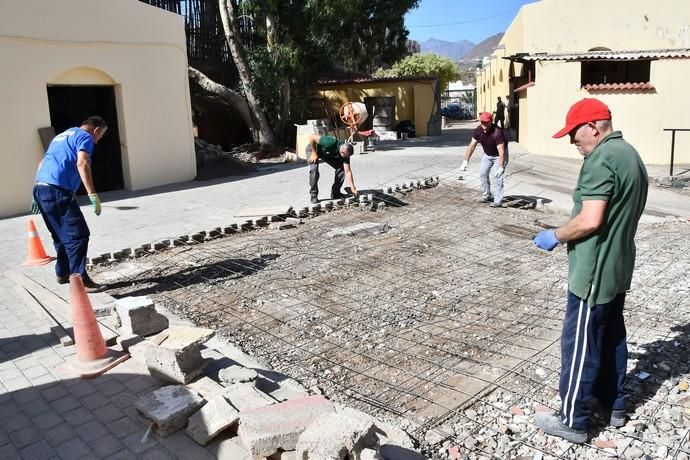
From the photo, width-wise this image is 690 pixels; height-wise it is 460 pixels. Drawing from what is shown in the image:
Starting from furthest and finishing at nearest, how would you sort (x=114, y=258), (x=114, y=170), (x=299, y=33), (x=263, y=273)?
(x=299, y=33)
(x=114, y=170)
(x=114, y=258)
(x=263, y=273)

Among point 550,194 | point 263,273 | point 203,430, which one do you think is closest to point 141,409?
point 203,430

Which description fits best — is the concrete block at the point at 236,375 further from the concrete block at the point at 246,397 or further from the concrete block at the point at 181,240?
the concrete block at the point at 181,240

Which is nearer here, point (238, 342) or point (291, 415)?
point (291, 415)

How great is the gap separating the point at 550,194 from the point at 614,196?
8.17 meters

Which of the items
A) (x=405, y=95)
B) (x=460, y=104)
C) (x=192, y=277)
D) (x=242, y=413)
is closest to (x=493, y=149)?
(x=192, y=277)

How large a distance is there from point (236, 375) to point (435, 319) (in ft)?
6.40

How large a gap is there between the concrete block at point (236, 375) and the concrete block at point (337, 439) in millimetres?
986

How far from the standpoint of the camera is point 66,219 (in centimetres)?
538

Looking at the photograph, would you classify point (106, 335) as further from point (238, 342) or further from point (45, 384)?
point (238, 342)

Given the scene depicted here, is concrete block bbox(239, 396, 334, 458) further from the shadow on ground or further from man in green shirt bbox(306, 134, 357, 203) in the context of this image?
man in green shirt bbox(306, 134, 357, 203)

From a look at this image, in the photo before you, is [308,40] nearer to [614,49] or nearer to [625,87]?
[625,87]

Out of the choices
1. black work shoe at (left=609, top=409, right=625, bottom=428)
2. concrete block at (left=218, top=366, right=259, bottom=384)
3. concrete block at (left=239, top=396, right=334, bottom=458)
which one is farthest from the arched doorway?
black work shoe at (left=609, top=409, right=625, bottom=428)

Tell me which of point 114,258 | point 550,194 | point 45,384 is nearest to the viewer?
point 45,384

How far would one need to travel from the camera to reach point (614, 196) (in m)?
2.86
